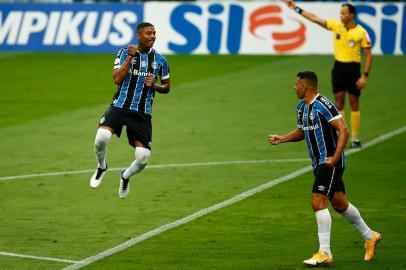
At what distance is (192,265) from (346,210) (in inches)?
75.2

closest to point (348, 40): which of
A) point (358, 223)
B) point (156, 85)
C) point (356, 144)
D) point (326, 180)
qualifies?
point (356, 144)

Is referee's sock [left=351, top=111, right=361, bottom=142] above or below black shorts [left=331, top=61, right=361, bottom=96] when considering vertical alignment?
below

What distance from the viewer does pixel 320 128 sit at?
43.7 ft

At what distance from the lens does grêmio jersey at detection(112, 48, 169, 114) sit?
16047 mm

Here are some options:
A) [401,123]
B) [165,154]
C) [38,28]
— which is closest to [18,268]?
[165,154]

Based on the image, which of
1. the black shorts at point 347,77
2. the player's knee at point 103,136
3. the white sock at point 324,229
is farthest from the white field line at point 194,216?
the white sock at point 324,229

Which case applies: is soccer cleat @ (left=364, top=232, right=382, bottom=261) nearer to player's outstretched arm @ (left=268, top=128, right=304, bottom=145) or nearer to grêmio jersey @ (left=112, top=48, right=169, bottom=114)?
player's outstretched arm @ (left=268, top=128, right=304, bottom=145)

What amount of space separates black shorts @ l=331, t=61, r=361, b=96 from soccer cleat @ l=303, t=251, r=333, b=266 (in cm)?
989

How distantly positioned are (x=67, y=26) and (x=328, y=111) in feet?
78.2

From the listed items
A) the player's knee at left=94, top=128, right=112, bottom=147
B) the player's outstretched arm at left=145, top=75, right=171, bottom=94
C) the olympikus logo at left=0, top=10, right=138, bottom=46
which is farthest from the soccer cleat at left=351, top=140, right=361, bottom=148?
the olympikus logo at left=0, top=10, right=138, bottom=46

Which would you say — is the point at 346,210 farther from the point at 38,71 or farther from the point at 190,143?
the point at 38,71

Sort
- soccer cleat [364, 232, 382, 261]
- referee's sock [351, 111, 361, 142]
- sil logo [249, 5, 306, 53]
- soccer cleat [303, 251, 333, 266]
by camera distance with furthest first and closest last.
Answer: sil logo [249, 5, 306, 53] → referee's sock [351, 111, 361, 142] → soccer cleat [364, 232, 382, 261] → soccer cleat [303, 251, 333, 266]

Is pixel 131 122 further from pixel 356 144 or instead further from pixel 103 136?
pixel 356 144

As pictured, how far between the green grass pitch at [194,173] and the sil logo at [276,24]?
3.57 feet
